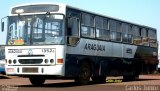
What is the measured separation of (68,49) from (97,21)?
130 inches

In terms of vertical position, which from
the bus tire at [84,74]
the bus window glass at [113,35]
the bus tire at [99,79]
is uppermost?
the bus window glass at [113,35]

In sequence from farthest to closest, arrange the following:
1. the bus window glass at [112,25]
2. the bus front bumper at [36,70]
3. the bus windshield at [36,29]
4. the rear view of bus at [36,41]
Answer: the bus window glass at [112,25]
the bus windshield at [36,29]
the rear view of bus at [36,41]
the bus front bumper at [36,70]

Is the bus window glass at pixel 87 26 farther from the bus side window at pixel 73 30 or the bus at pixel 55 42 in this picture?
the bus side window at pixel 73 30

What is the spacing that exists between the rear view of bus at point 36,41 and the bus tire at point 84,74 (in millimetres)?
1993

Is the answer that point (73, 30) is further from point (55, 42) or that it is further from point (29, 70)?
point (29, 70)

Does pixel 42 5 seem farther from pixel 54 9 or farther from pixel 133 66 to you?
pixel 133 66

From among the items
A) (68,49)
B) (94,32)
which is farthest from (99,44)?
(68,49)

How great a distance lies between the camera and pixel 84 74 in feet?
67.1

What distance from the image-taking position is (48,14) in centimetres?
1877

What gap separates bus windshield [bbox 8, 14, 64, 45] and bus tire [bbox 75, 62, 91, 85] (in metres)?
2.33

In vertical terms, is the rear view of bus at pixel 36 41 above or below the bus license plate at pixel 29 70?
above

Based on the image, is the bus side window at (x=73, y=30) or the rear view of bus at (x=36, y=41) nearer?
the rear view of bus at (x=36, y=41)

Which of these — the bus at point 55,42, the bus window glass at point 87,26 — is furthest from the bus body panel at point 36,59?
the bus window glass at point 87,26

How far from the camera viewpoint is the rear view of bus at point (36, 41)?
60.3ft
